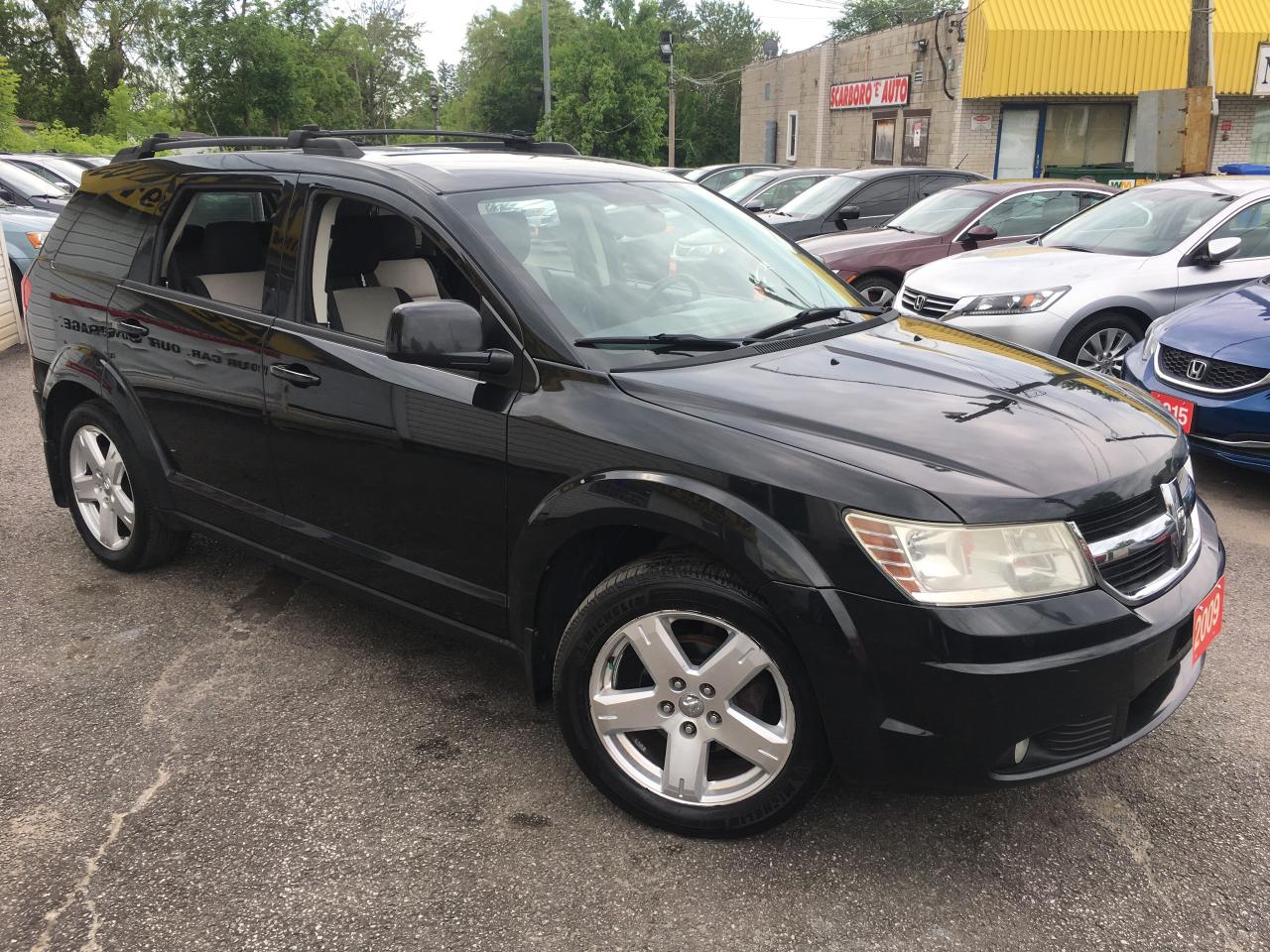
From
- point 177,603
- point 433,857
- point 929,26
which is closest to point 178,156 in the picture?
point 177,603

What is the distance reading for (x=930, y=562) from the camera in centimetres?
237

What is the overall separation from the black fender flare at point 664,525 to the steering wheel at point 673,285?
0.75m

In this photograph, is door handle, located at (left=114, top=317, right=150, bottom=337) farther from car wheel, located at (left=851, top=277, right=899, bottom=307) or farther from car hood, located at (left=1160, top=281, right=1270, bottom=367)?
car wheel, located at (left=851, top=277, right=899, bottom=307)

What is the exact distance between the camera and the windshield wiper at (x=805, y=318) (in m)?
3.29

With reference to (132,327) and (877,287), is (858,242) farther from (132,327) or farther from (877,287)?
(132,327)

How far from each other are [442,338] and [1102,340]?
5.70 metres

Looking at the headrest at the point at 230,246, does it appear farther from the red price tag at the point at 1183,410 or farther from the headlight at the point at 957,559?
the red price tag at the point at 1183,410

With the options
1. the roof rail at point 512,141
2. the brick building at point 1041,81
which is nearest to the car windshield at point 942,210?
the roof rail at point 512,141

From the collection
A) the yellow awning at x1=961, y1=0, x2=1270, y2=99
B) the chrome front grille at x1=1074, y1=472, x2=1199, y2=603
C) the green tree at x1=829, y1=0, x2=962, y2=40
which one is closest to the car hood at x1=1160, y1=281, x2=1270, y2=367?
the chrome front grille at x1=1074, y1=472, x2=1199, y2=603

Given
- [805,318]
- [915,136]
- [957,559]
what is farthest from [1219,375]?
[915,136]

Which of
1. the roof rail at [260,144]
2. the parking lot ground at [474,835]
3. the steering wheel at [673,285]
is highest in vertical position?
the roof rail at [260,144]

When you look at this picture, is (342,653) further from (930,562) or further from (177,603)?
(930,562)

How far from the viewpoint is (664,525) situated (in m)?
2.62

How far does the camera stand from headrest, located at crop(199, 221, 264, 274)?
4.01 metres
